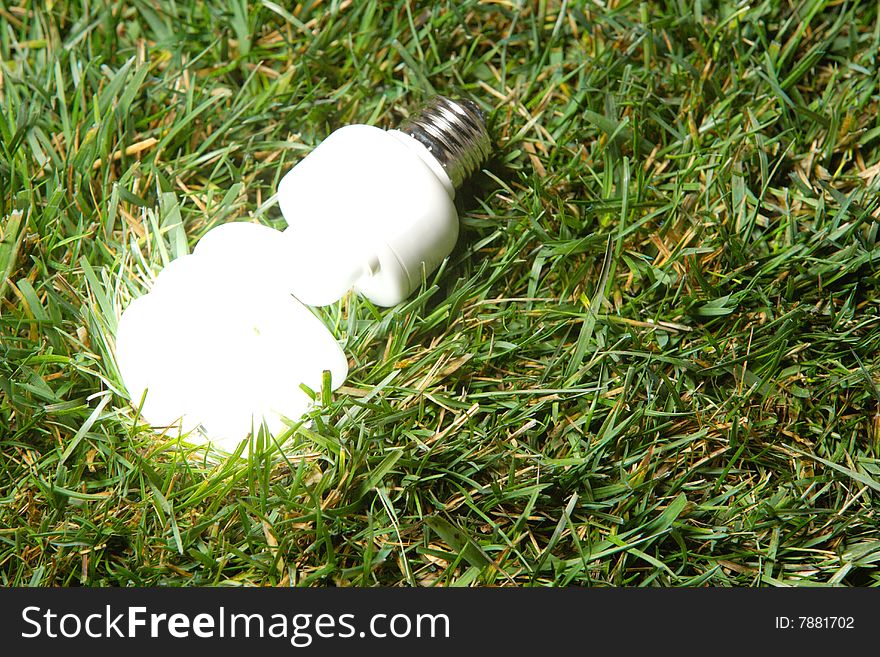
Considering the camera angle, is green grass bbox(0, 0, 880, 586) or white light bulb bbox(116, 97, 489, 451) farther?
green grass bbox(0, 0, 880, 586)

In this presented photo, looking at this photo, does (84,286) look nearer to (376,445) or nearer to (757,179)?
(376,445)

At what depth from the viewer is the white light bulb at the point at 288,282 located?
45.1 inches

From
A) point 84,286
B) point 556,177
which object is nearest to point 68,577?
point 84,286

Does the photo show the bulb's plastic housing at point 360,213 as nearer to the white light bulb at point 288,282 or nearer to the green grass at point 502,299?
the white light bulb at point 288,282

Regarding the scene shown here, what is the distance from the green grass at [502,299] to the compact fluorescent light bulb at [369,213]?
0.32 ft

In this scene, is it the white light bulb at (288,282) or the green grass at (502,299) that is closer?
the white light bulb at (288,282)

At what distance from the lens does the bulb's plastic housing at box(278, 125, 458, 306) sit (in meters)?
1.21

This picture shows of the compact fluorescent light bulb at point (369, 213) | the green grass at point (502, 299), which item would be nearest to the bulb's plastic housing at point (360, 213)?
the compact fluorescent light bulb at point (369, 213)

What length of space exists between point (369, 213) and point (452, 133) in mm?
235

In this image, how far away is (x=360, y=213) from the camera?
1.22 metres

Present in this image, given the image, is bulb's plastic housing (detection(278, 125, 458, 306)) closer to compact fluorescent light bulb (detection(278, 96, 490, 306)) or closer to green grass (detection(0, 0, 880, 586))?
compact fluorescent light bulb (detection(278, 96, 490, 306))

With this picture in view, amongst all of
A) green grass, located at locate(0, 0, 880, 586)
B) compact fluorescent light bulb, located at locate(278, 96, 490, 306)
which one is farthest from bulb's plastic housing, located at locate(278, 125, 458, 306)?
green grass, located at locate(0, 0, 880, 586)

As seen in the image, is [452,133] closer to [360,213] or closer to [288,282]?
[360,213]

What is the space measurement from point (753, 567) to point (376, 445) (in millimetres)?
631
